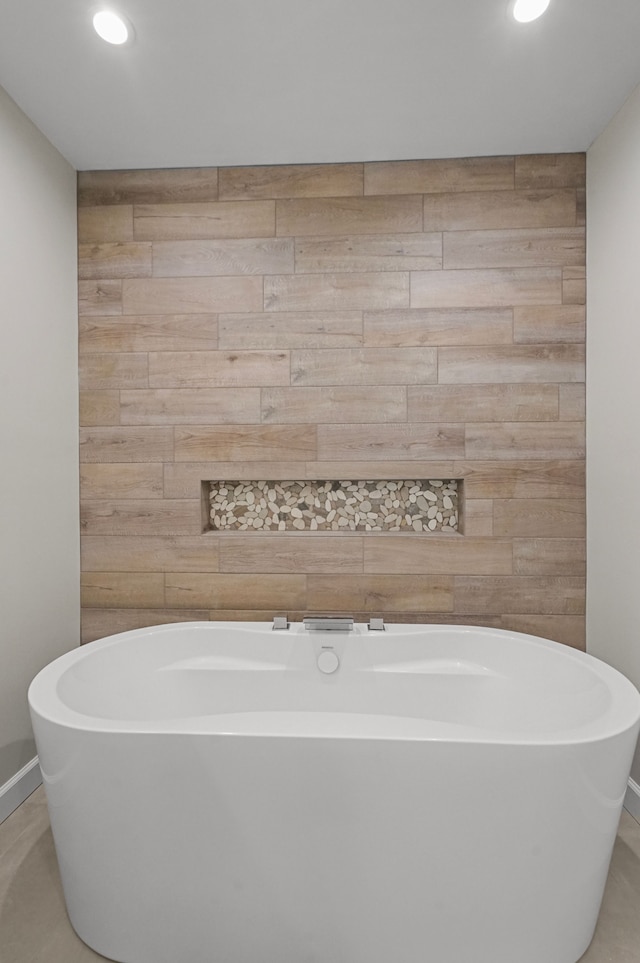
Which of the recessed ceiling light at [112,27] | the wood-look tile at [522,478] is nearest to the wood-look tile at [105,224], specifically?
the recessed ceiling light at [112,27]

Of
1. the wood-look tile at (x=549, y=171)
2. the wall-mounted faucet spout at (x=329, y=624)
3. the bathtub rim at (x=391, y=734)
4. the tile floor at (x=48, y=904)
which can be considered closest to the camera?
the bathtub rim at (x=391, y=734)

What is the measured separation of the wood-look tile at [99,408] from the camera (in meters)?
2.55

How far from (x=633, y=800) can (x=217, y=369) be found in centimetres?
236

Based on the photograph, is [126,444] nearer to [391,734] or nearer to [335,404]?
[335,404]

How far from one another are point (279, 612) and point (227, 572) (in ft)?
0.97

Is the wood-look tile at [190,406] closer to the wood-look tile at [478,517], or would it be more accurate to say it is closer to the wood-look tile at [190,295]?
the wood-look tile at [190,295]

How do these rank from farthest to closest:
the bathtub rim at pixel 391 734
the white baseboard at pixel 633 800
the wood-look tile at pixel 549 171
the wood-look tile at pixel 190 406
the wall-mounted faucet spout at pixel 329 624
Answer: the wood-look tile at pixel 190 406
the wood-look tile at pixel 549 171
the wall-mounted faucet spout at pixel 329 624
the white baseboard at pixel 633 800
the bathtub rim at pixel 391 734

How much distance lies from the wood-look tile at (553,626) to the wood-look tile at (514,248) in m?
1.53

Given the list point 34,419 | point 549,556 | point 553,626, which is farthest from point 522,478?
point 34,419

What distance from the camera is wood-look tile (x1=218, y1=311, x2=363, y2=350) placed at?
248 cm

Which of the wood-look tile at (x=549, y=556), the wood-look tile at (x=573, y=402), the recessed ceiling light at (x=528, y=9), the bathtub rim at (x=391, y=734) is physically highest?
the recessed ceiling light at (x=528, y=9)

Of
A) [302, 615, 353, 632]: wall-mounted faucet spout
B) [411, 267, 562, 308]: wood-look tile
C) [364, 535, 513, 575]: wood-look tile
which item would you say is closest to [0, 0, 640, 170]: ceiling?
[411, 267, 562, 308]: wood-look tile

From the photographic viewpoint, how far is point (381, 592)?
2.49 meters

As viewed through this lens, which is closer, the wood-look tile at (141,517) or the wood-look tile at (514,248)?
the wood-look tile at (514,248)
